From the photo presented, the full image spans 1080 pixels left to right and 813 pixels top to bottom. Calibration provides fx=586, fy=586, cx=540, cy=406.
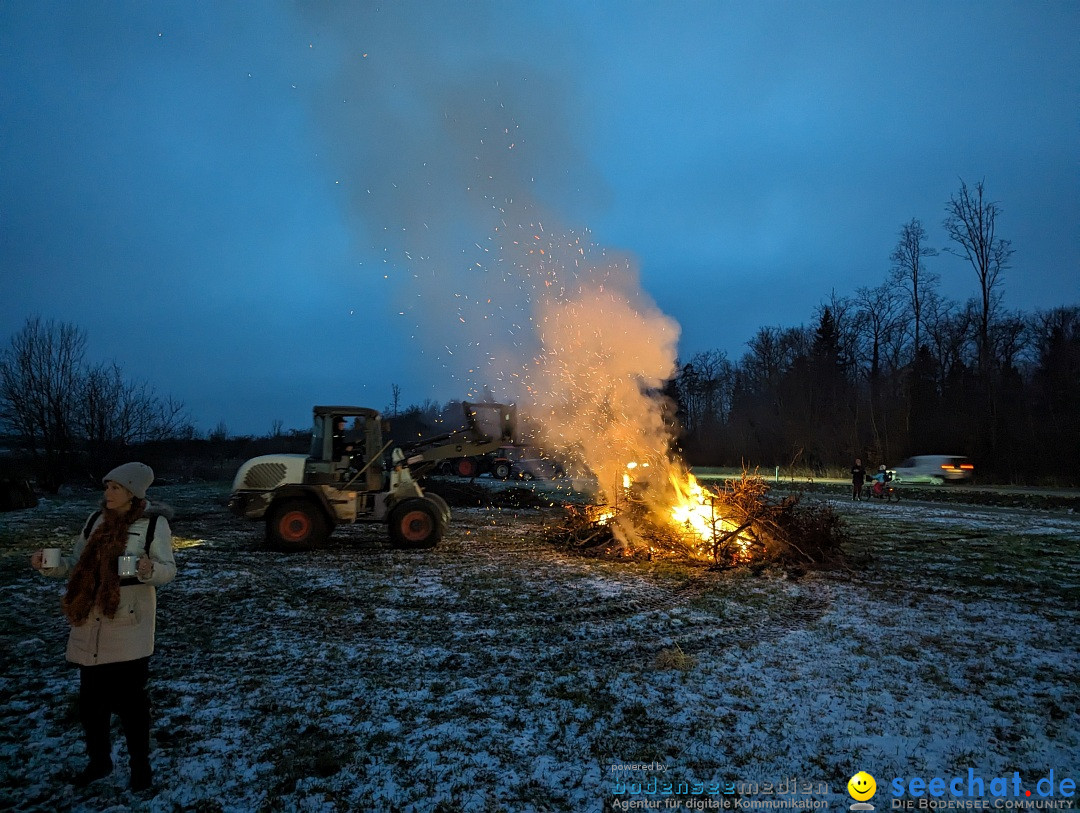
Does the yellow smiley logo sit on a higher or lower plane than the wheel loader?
lower

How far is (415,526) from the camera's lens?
1166cm

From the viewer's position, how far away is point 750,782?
359cm

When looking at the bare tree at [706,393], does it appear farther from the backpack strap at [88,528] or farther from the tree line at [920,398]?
the backpack strap at [88,528]

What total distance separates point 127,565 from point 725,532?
888 centimetres

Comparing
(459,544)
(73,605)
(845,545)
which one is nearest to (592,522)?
(459,544)

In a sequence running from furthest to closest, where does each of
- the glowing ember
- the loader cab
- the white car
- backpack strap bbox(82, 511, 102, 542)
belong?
1. the white car
2. the loader cab
3. the glowing ember
4. backpack strap bbox(82, 511, 102, 542)

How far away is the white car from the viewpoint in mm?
26984

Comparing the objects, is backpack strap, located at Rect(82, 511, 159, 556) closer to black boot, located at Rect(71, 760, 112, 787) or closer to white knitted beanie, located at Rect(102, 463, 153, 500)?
white knitted beanie, located at Rect(102, 463, 153, 500)

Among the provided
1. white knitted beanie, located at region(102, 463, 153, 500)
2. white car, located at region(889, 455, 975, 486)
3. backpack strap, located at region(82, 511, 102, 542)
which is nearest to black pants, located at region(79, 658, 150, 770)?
backpack strap, located at region(82, 511, 102, 542)

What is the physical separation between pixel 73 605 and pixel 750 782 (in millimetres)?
4084

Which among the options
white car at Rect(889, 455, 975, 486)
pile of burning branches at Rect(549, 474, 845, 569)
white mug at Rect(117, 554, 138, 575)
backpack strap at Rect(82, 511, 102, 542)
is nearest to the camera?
white mug at Rect(117, 554, 138, 575)

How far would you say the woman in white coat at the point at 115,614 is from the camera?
10.8ft

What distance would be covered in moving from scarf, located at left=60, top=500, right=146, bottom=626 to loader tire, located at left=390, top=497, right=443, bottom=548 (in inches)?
326

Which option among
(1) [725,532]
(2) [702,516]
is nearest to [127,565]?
(1) [725,532]
